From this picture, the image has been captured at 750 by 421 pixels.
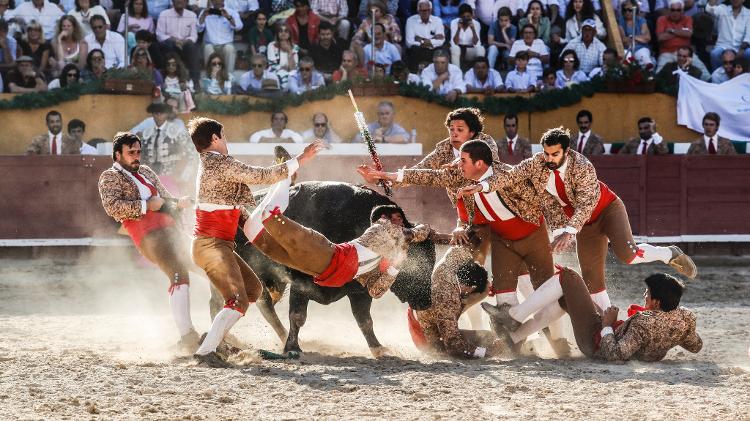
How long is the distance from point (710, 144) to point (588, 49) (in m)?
1.71

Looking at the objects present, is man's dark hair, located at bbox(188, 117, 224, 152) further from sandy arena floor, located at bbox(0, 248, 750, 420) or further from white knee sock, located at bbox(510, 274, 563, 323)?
white knee sock, located at bbox(510, 274, 563, 323)

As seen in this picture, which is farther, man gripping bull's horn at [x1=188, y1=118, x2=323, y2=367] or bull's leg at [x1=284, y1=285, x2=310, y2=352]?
bull's leg at [x1=284, y1=285, x2=310, y2=352]

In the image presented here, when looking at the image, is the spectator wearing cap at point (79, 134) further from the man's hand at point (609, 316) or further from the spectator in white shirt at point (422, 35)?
the man's hand at point (609, 316)

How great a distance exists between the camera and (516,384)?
530 cm

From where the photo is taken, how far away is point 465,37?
12.6 metres

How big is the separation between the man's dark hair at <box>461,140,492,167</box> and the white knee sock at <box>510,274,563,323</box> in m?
0.71

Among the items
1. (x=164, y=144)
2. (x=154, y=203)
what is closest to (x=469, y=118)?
(x=154, y=203)

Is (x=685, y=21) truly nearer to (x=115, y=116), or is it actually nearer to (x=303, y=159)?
(x=115, y=116)

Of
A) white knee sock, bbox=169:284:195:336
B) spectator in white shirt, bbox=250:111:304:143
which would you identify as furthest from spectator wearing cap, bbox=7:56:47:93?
white knee sock, bbox=169:284:195:336

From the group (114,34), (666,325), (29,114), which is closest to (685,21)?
(114,34)

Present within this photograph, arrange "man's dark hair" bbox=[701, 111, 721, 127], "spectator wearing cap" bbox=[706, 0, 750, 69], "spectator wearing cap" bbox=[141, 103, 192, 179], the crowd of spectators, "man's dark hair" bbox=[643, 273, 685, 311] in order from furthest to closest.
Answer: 1. "spectator wearing cap" bbox=[706, 0, 750, 69]
2. the crowd of spectators
3. "man's dark hair" bbox=[701, 111, 721, 127]
4. "spectator wearing cap" bbox=[141, 103, 192, 179]
5. "man's dark hair" bbox=[643, 273, 685, 311]

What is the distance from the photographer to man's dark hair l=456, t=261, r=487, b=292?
6.22 metres

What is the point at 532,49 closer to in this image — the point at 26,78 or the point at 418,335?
the point at 26,78

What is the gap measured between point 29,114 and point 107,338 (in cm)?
529
